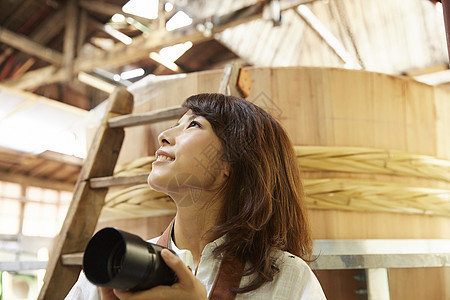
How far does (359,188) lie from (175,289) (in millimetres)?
1072

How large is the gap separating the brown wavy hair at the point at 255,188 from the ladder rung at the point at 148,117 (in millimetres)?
363

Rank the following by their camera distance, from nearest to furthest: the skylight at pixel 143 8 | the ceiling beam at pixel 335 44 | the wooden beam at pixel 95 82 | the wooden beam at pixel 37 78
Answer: the ceiling beam at pixel 335 44, the skylight at pixel 143 8, the wooden beam at pixel 37 78, the wooden beam at pixel 95 82

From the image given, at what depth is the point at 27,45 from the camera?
619 cm

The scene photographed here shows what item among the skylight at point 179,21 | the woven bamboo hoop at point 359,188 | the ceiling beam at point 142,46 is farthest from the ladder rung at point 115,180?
the skylight at point 179,21

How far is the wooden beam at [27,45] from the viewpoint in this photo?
19.5ft

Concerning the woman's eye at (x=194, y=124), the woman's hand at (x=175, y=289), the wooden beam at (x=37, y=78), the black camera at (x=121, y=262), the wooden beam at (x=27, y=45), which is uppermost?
the wooden beam at (x=27, y=45)

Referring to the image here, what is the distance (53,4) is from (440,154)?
20.0 feet

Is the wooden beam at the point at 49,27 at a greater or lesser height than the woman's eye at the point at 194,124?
greater

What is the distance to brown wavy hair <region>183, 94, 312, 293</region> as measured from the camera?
1.10m

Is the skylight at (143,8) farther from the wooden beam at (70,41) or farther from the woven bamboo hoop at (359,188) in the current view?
the woven bamboo hoop at (359,188)

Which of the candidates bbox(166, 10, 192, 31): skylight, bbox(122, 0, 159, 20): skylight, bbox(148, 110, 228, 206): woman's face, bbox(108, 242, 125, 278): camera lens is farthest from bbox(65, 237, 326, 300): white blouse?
bbox(122, 0, 159, 20): skylight

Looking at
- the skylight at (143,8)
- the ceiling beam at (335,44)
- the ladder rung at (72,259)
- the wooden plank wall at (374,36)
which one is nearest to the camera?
the ladder rung at (72,259)

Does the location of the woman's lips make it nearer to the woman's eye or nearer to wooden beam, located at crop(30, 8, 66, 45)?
the woman's eye

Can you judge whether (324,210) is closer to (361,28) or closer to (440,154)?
(440,154)
